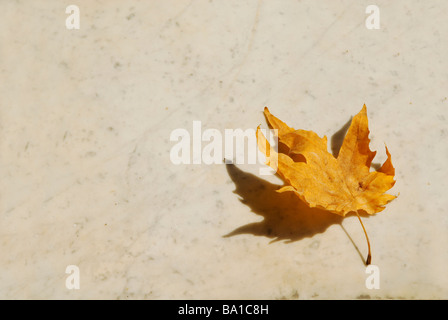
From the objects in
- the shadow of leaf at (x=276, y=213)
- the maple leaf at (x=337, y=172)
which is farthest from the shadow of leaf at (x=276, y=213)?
the maple leaf at (x=337, y=172)

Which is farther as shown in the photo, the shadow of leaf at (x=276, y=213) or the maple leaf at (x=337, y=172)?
the shadow of leaf at (x=276, y=213)

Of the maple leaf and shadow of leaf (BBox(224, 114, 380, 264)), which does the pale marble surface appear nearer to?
shadow of leaf (BBox(224, 114, 380, 264))

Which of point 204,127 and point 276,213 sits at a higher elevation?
point 204,127

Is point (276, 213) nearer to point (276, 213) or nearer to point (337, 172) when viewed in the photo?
point (276, 213)

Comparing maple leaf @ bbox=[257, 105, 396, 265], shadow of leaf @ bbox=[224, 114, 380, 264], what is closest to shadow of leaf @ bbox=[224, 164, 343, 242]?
shadow of leaf @ bbox=[224, 114, 380, 264]

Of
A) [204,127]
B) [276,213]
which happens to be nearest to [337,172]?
[276,213]

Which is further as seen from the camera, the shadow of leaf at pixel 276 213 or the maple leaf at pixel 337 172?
the shadow of leaf at pixel 276 213

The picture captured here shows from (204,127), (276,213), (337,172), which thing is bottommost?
(276,213)

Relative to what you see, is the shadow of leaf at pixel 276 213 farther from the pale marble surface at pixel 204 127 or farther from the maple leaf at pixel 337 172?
the maple leaf at pixel 337 172
